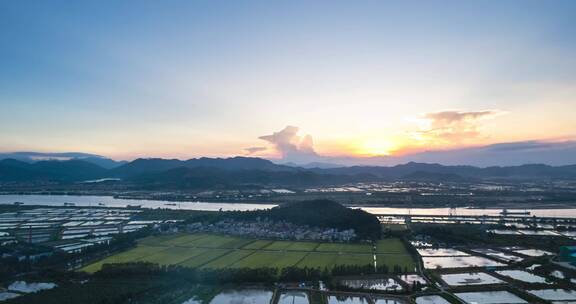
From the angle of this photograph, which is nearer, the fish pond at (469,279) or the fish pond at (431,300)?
the fish pond at (431,300)

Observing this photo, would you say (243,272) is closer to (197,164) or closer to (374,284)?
(374,284)

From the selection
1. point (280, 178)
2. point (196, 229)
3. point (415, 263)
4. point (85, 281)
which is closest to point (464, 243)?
point (415, 263)

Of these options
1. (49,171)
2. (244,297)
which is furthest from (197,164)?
(244,297)

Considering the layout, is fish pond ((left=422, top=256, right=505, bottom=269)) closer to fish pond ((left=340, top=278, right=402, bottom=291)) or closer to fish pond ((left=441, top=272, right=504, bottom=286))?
fish pond ((left=441, top=272, right=504, bottom=286))

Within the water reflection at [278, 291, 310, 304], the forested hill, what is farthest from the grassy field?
the water reflection at [278, 291, 310, 304]

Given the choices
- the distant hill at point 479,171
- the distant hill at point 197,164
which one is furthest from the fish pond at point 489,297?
the distant hill at point 197,164

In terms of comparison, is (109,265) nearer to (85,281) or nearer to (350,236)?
(85,281)

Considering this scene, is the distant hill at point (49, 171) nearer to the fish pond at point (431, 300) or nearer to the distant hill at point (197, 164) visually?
the distant hill at point (197, 164)
